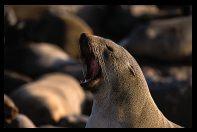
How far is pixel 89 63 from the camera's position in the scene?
6.21 meters

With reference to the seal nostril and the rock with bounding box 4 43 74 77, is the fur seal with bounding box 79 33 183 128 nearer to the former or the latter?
the seal nostril

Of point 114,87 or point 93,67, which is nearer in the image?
point 114,87

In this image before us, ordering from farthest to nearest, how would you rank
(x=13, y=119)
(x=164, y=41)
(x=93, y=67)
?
1. (x=164, y=41)
2. (x=13, y=119)
3. (x=93, y=67)

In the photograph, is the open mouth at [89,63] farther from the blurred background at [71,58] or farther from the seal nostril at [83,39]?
the blurred background at [71,58]

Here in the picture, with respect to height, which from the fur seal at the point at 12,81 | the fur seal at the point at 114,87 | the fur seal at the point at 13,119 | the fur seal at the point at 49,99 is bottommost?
the fur seal at the point at 12,81

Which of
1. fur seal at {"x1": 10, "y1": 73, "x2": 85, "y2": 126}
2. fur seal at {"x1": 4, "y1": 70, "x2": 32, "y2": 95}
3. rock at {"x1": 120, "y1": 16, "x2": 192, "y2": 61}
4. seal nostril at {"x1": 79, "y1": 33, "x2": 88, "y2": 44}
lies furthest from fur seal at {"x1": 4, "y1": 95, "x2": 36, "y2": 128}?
rock at {"x1": 120, "y1": 16, "x2": 192, "y2": 61}

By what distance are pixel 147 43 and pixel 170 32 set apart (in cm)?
60

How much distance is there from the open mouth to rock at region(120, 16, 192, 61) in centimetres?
850

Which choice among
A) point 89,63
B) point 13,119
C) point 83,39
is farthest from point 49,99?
point 83,39

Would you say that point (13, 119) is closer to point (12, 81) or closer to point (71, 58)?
point (12, 81)

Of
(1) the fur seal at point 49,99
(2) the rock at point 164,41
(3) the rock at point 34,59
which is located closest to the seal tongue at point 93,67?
(1) the fur seal at point 49,99

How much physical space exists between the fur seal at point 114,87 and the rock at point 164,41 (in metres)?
8.43

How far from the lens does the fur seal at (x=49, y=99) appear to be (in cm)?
998

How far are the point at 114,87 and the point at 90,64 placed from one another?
1.23 ft
